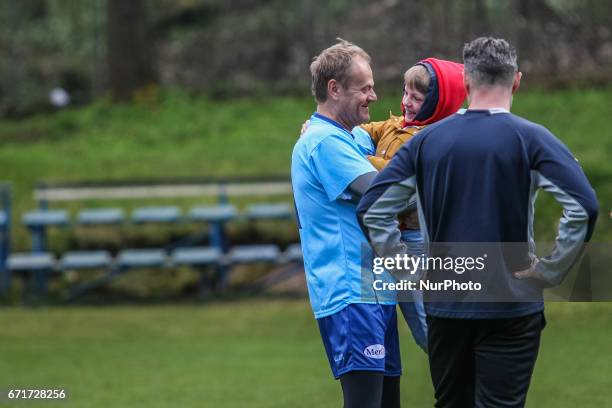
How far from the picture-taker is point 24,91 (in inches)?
900

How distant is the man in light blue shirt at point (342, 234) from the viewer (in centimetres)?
475

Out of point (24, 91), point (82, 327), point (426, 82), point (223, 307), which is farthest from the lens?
point (24, 91)

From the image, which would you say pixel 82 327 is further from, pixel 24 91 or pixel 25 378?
pixel 24 91

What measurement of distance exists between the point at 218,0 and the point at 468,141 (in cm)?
2139

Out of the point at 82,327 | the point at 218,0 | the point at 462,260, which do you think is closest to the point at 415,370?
the point at 82,327

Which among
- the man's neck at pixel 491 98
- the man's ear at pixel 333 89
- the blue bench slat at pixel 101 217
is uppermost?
the man's neck at pixel 491 98

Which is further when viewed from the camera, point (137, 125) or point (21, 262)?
point (137, 125)

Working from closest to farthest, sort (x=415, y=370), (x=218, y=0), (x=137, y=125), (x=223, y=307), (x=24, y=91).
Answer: (x=415, y=370) < (x=223, y=307) < (x=137, y=125) < (x=24, y=91) < (x=218, y=0)

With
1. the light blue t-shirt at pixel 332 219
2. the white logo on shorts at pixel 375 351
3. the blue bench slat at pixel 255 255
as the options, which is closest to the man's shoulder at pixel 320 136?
the light blue t-shirt at pixel 332 219

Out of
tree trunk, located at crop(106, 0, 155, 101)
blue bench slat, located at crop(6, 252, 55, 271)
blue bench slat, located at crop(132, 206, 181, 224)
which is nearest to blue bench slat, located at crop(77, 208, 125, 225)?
blue bench slat, located at crop(132, 206, 181, 224)

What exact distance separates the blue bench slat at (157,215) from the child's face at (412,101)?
35.1 feet

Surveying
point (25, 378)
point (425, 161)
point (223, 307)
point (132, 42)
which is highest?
point (425, 161)

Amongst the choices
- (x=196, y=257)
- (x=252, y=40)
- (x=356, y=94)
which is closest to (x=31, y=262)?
(x=196, y=257)

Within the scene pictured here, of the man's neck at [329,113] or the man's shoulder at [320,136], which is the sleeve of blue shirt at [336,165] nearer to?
the man's shoulder at [320,136]
